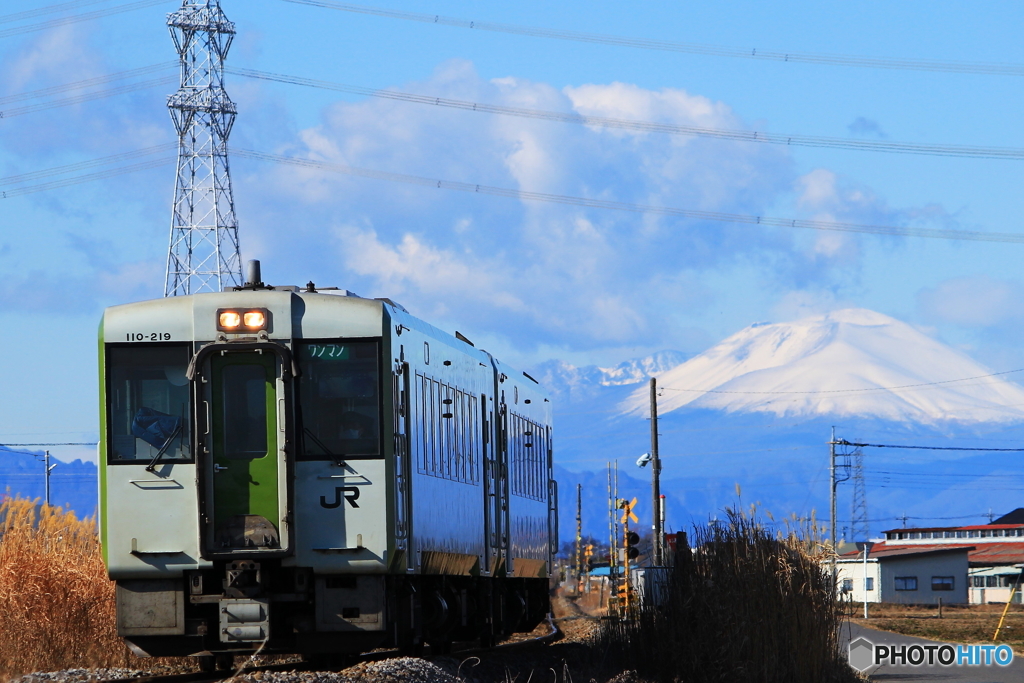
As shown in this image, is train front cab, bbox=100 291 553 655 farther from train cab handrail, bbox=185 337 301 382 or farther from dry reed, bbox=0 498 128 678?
dry reed, bbox=0 498 128 678

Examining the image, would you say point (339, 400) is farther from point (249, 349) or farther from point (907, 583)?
point (907, 583)

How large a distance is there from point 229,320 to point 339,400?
112cm

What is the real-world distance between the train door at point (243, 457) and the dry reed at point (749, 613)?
16.3 feet

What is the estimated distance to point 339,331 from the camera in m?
12.9

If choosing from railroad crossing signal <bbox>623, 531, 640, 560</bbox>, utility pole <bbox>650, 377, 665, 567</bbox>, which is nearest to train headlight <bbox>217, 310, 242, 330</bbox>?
utility pole <bbox>650, 377, 665, 567</bbox>

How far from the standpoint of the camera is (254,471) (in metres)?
12.6

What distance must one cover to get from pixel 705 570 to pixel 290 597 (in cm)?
490

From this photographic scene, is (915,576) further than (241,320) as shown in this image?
Yes

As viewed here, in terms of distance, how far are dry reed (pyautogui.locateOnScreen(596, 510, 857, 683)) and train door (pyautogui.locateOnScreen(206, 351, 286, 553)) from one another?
4965 millimetres

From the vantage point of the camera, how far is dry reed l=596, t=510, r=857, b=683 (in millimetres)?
15070

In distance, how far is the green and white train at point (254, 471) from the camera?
1248 cm

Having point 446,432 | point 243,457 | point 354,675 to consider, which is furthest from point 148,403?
point 446,432

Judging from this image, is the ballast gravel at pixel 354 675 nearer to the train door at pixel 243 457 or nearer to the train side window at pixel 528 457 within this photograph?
the train door at pixel 243 457

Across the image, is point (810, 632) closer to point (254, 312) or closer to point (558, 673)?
point (558, 673)
